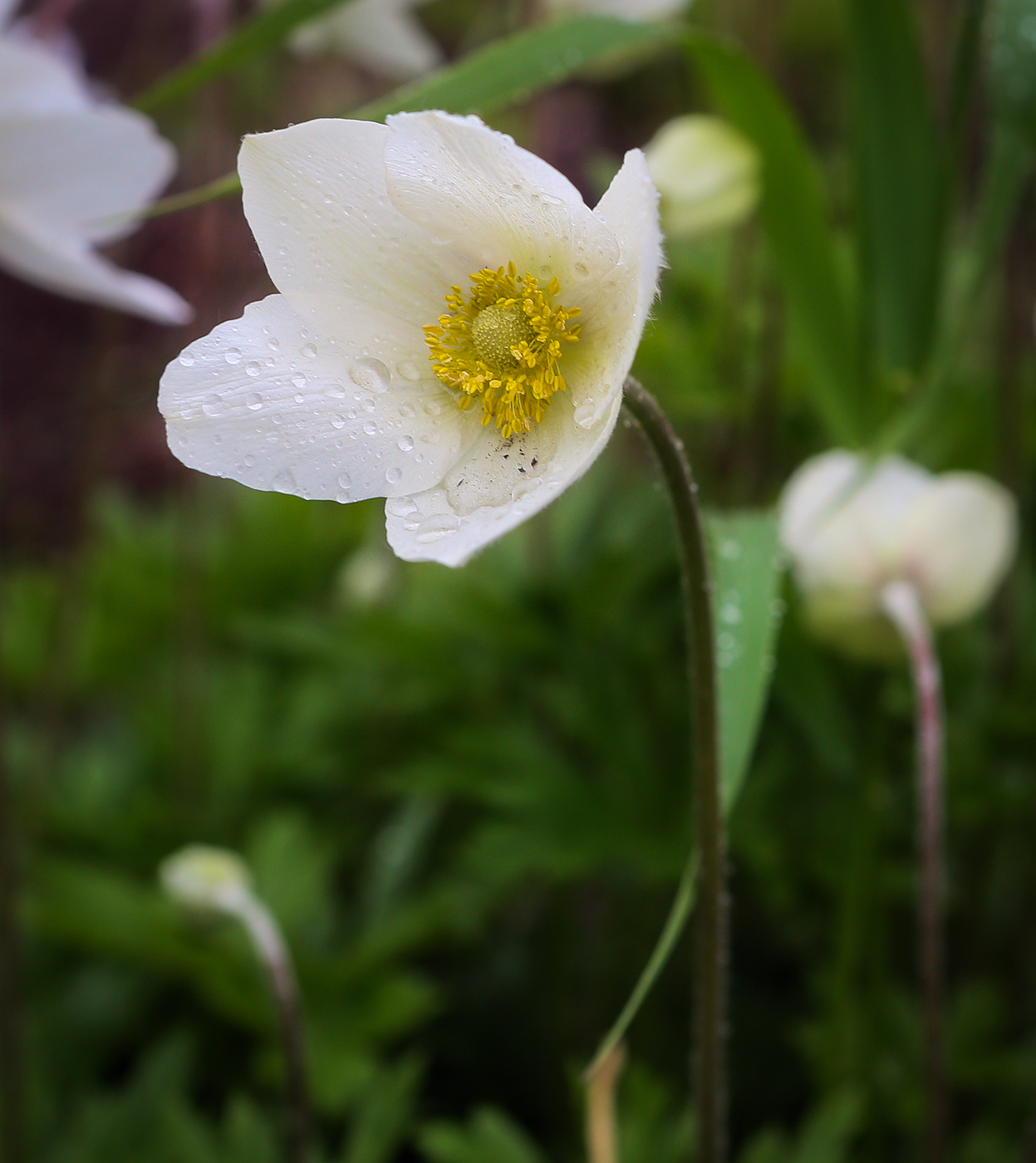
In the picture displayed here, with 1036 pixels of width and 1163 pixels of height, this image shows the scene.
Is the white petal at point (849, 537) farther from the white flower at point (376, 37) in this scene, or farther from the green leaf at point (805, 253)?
the white flower at point (376, 37)

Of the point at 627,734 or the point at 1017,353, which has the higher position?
the point at 1017,353

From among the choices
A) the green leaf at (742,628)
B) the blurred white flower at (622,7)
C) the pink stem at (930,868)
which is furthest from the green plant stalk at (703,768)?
the blurred white flower at (622,7)

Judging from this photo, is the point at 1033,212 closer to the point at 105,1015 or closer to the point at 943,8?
the point at 943,8

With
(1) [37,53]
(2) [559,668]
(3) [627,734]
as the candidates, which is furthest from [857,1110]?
(1) [37,53]

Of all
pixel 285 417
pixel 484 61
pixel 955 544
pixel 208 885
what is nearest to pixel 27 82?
pixel 484 61

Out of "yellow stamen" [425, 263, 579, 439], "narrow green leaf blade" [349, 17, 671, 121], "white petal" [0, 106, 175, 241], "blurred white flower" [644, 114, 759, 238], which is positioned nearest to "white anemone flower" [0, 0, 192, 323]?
"white petal" [0, 106, 175, 241]
